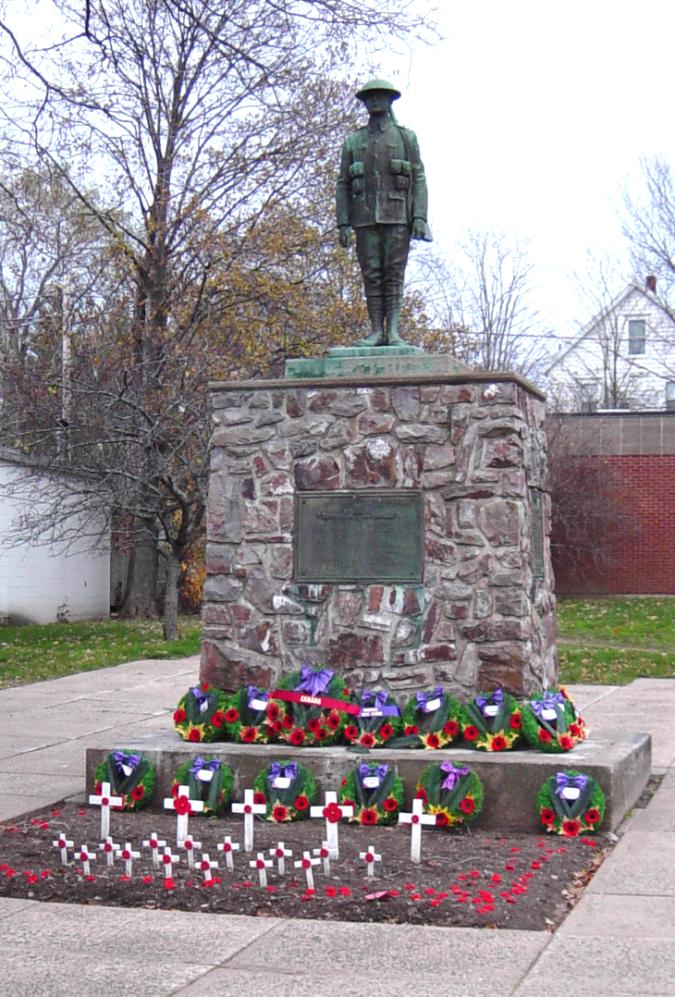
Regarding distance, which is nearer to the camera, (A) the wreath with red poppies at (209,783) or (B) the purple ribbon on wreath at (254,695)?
(A) the wreath with red poppies at (209,783)

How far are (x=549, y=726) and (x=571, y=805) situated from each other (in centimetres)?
72

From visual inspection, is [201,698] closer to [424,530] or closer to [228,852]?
[424,530]

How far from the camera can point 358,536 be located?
8609 millimetres

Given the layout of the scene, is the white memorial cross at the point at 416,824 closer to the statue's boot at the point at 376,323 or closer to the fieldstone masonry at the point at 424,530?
the fieldstone masonry at the point at 424,530

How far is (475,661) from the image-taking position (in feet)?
27.5

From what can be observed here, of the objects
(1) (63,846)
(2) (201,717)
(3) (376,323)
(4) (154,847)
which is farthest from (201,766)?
(3) (376,323)

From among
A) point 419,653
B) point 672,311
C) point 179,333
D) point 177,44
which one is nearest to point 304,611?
point 419,653

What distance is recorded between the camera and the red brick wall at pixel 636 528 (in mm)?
26672

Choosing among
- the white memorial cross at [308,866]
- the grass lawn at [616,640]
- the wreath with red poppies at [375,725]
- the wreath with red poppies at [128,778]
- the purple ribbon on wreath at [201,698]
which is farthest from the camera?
the grass lawn at [616,640]

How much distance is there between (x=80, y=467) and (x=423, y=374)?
11.5m

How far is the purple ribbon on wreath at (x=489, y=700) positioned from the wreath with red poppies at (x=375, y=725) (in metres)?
0.49

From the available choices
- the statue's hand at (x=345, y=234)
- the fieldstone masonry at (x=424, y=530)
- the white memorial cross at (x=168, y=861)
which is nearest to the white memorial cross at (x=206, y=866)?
the white memorial cross at (x=168, y=861)

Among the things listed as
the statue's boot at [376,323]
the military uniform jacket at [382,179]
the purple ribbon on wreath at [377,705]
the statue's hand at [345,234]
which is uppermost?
the military uniform jacket at [382,179]

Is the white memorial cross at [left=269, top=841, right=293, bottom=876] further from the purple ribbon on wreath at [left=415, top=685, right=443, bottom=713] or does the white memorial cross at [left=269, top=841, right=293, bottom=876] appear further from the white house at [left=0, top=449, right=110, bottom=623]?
the white house at [left=0, top=449, right=110, bottom=623]
